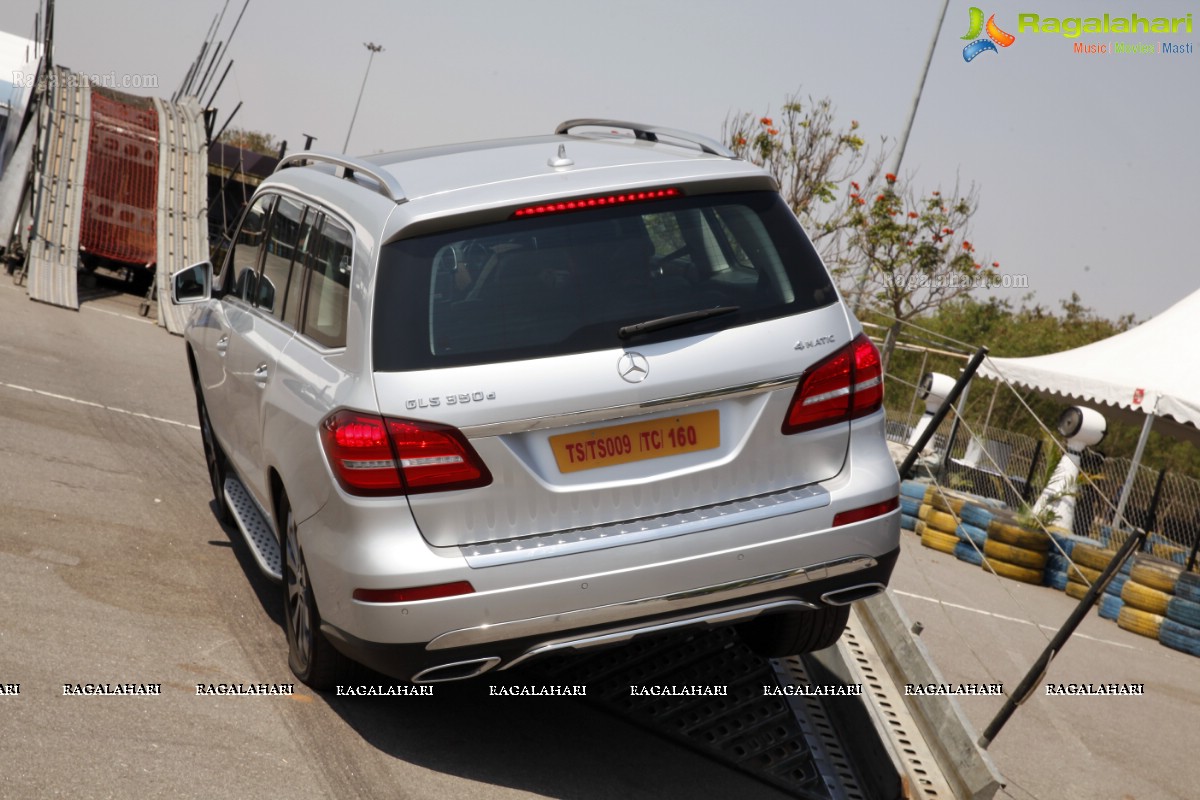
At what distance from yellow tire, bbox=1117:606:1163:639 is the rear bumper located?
9500 mm

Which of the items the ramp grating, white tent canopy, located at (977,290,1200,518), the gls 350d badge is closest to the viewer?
the gls 350d badge

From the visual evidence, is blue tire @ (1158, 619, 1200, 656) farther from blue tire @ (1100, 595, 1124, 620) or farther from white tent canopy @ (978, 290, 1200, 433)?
white tent canopy @ (978, 290, 1200, 433)

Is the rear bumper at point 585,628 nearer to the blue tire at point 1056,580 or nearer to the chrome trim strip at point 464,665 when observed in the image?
the chrome trim strip at point 464,665

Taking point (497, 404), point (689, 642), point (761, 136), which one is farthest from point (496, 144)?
point (761, 136)

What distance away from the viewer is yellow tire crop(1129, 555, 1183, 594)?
487 inches

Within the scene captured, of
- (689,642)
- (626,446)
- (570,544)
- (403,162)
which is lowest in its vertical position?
(689,642)

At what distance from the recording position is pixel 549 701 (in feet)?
16.6

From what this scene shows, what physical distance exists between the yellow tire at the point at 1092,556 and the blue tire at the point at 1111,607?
0.44 meters

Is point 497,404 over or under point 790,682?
over

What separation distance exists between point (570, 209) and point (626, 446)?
82 cm

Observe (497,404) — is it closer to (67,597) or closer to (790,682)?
(790,682)

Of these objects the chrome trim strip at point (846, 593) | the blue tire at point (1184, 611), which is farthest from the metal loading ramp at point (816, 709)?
the blue tire at point (1184, 611)

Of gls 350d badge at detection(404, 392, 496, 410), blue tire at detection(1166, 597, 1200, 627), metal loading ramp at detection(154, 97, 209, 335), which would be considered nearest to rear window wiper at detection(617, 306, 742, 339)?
gls 350d badge at detection(404, 392, 496, 410)

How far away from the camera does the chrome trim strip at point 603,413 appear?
151 inches
